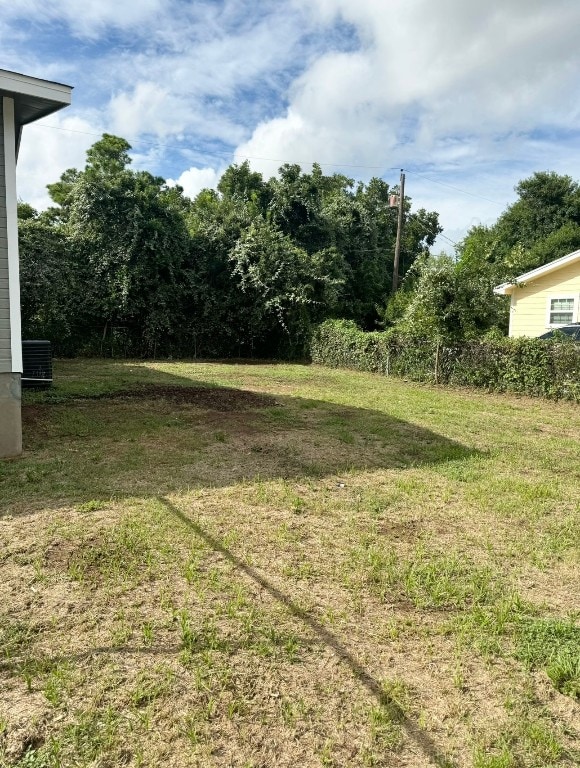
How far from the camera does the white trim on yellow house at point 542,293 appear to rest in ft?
47.0

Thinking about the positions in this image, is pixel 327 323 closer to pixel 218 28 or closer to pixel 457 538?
pixel 218 28

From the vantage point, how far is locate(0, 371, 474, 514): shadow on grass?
4.77 m

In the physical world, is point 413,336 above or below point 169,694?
above

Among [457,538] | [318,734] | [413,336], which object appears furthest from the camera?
[413,336]

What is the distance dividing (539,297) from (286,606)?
1488cm

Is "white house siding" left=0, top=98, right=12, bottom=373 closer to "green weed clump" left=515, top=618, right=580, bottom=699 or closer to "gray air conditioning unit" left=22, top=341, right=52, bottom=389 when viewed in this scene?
"gray air conditioning unit" left=22, top=341, right=52, bottom=389

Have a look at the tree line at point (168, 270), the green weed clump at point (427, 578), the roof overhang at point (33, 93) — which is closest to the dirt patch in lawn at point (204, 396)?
the roof overhang at point (33, 93)

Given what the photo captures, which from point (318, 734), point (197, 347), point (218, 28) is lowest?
point (318, 734)

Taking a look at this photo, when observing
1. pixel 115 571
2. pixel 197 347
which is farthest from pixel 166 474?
pixel 197 347

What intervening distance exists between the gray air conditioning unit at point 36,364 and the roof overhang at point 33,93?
4.81 meters

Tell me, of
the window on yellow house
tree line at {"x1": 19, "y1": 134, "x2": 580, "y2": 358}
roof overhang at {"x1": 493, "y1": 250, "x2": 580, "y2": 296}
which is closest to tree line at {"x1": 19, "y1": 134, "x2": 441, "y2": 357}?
tree line at {"x1": 19, "y1": 134, "x2": 580, "y2": 358}

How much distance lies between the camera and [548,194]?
3434cm

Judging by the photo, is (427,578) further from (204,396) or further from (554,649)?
(204,396)

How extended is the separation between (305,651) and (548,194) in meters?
39.0
